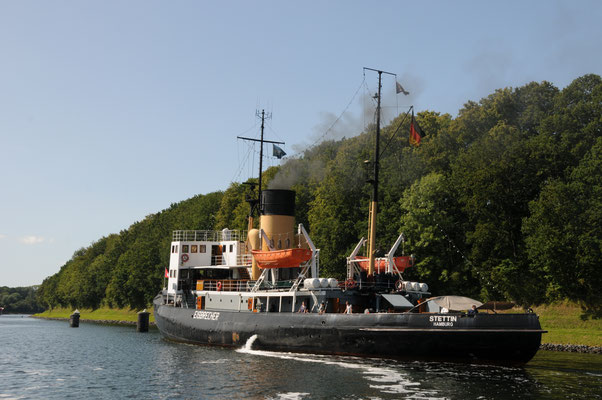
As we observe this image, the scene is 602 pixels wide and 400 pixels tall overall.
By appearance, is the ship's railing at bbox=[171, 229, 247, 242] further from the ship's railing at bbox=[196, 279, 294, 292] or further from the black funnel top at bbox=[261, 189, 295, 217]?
the black funnel top at bbox=[261, 189, 295, 217]

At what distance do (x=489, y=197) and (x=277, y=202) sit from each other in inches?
899

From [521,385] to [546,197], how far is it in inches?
1101

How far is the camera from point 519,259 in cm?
5159

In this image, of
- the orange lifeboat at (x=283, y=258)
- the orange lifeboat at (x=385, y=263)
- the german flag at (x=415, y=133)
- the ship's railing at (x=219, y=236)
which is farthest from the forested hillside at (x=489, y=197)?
the orange lifeboat at (x=283, y=258)

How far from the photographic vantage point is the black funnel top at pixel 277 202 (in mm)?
41062

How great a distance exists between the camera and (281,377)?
26109mm

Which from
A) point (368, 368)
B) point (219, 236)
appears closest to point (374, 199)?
point (368, 368)

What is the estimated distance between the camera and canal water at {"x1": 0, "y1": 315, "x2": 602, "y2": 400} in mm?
22719

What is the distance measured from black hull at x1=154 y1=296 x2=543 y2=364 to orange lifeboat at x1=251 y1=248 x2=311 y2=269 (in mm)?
3342

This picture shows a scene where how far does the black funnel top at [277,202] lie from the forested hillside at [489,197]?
582 centimetres

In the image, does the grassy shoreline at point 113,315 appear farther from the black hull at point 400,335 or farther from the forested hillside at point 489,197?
the black hull at point 400,335

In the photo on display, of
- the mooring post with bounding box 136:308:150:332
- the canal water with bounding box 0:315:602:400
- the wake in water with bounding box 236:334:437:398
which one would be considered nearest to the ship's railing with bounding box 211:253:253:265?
the wake in water with bounding box 236:334:437:398

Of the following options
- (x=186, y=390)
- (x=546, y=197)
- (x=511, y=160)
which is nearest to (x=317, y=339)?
(x=186, y=390)

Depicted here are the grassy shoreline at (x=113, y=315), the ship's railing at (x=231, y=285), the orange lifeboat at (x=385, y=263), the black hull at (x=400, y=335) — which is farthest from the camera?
the grassy shoreline at (x=113, y=315)
